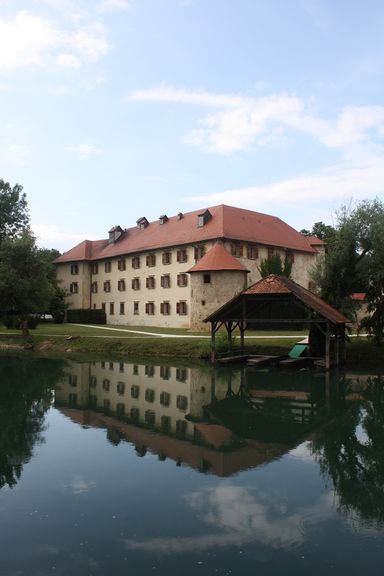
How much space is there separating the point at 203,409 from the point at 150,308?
3449 centimetres

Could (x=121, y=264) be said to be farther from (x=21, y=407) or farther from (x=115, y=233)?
(x=21, y=407)

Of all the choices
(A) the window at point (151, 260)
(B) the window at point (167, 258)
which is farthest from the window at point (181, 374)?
(A) the window at point (151, 260)

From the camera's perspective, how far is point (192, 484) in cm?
905

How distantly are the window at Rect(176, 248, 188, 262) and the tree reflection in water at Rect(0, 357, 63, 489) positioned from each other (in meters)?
19.5

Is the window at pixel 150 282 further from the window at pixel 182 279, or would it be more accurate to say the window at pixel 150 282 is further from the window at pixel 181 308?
the window at pixel 181 308

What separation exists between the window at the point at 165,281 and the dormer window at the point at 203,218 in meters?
5.57

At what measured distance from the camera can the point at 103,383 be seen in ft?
71.2

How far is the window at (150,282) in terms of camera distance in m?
50.2

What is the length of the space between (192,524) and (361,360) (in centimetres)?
2302

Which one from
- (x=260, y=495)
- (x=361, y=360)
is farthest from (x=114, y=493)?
(x=361, y=360)

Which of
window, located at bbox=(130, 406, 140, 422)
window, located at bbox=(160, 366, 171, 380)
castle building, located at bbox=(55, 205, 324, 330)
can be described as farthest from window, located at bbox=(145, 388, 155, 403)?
castle building, located at bbox=(55, 205, 324, 330)

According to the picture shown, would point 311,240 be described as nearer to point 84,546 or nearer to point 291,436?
point 291,436

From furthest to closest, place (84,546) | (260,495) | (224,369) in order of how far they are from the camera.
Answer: (224,369) < (260,495) < (84,546)

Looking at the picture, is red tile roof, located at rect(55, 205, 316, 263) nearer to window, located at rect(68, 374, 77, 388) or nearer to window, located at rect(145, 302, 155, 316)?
window, located at rect(145, 302, 155, 316)
